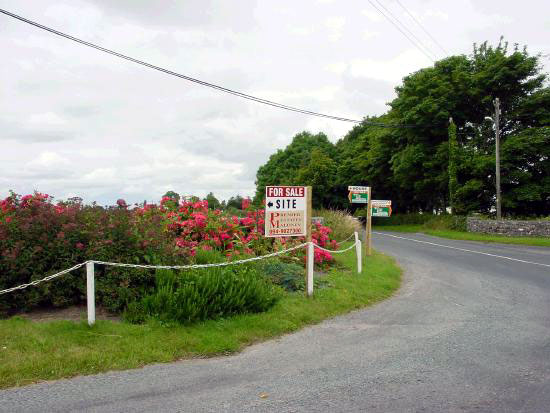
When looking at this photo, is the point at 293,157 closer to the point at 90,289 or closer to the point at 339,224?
the point at 339,224

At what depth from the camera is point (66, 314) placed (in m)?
7.34

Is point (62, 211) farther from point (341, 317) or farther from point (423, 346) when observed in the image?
point (423, 346)

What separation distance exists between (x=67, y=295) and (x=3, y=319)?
0.93 meters

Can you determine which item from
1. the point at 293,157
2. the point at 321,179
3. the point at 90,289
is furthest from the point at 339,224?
the point at 293,157

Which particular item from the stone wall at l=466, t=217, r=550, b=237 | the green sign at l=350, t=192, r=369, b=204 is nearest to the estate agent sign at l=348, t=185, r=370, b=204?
the green sign at l=350, t=192, r=369, b=204

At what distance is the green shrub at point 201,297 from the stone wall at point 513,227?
23029 millimetres

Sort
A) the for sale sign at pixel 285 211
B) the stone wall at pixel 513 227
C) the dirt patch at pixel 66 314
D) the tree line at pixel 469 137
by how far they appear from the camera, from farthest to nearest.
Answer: the tree line at pixel 469 137, the stone wall at pixel 513 227, the for sale sign at pixel 285 211, the dirt patch at pixel 66 314

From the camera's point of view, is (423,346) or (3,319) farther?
(3,319)

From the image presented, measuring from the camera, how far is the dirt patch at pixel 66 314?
715 centimetres

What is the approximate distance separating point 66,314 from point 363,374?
4628mm

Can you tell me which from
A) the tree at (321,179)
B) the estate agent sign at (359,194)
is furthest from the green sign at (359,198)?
the tree at (321,179)

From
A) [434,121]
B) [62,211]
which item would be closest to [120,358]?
[62,211]

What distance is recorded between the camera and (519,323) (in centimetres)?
796

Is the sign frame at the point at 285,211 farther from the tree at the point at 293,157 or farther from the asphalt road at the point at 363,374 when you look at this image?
the tree at the point at 293,157
